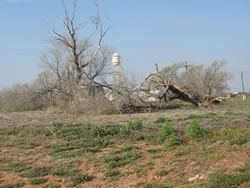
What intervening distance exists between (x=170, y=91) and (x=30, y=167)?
13.5 meters

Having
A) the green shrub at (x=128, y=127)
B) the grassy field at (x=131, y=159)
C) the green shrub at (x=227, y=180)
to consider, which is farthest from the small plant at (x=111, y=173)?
the green shrub at (x=128, y=127)

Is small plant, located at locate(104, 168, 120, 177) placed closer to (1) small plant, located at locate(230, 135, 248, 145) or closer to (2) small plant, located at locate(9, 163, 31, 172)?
(2) small plant, located at locate(9, 163, 31, 172)

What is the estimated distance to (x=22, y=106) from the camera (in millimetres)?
20578

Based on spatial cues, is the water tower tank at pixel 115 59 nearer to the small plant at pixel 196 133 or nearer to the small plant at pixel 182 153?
the small plant at pixel 196 133

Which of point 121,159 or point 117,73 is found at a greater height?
point 117,73

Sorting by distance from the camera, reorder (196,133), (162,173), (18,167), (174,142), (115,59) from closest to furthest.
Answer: (162,173)
(18,167)
(174,142)
(196,133)
(115,59)

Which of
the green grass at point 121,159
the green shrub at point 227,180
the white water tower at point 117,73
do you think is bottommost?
the green shrub at point 227,180

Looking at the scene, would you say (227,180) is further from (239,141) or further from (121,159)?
(121,159)

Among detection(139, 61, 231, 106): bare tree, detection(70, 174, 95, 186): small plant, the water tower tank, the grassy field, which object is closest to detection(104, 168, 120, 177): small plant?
the grassy field

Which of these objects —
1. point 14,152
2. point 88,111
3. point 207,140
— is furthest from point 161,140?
point 88,111

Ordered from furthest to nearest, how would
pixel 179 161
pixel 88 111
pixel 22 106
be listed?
pixel 22 106 < pixel 88 111 < pixel 179 161

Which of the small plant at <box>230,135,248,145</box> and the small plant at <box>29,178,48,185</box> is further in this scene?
the small plant at <box>230,135,248,145</box>

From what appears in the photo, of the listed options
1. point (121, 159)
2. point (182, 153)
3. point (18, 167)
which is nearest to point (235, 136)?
point (182, 153)

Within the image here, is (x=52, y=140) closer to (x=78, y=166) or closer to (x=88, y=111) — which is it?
(x=78, y=166)
